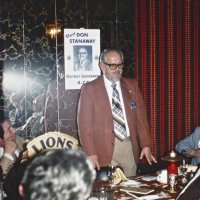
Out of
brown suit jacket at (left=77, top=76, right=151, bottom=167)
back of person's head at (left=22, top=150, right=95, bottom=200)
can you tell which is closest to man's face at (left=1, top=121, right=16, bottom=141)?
brown suit jacket at (left=77, top=76, right=151, bottom=167)

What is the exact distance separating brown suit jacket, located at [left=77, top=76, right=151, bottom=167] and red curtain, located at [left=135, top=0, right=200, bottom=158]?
1.36 meters

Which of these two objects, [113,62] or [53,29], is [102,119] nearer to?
[113,62]

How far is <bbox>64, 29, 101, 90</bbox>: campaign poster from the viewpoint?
4898 mm

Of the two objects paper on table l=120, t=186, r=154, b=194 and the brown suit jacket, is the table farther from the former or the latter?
the brown suit jacket

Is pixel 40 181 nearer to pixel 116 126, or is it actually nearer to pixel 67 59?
pixel 116 126

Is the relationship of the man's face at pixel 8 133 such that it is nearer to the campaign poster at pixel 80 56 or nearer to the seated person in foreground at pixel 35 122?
the seated person in foreground at pixel 35 122

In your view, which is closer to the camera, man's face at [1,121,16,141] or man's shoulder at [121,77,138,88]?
man's face at [1,121,16,141]

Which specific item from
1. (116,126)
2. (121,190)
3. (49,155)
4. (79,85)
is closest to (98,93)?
(116,126)

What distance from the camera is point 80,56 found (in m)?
4.95

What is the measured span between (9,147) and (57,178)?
2.47 m

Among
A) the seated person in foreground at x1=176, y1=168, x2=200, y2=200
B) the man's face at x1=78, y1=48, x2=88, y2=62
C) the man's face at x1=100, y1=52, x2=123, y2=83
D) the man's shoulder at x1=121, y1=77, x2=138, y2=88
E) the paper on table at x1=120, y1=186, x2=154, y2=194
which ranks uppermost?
the man's face at x1=78, y1=48, x2=88, y2=62

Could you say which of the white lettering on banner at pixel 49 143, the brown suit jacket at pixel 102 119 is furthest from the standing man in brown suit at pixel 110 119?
the white lettering on banner at pixel 49 143

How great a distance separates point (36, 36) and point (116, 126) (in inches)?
64.1

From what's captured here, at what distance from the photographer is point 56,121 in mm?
4930
